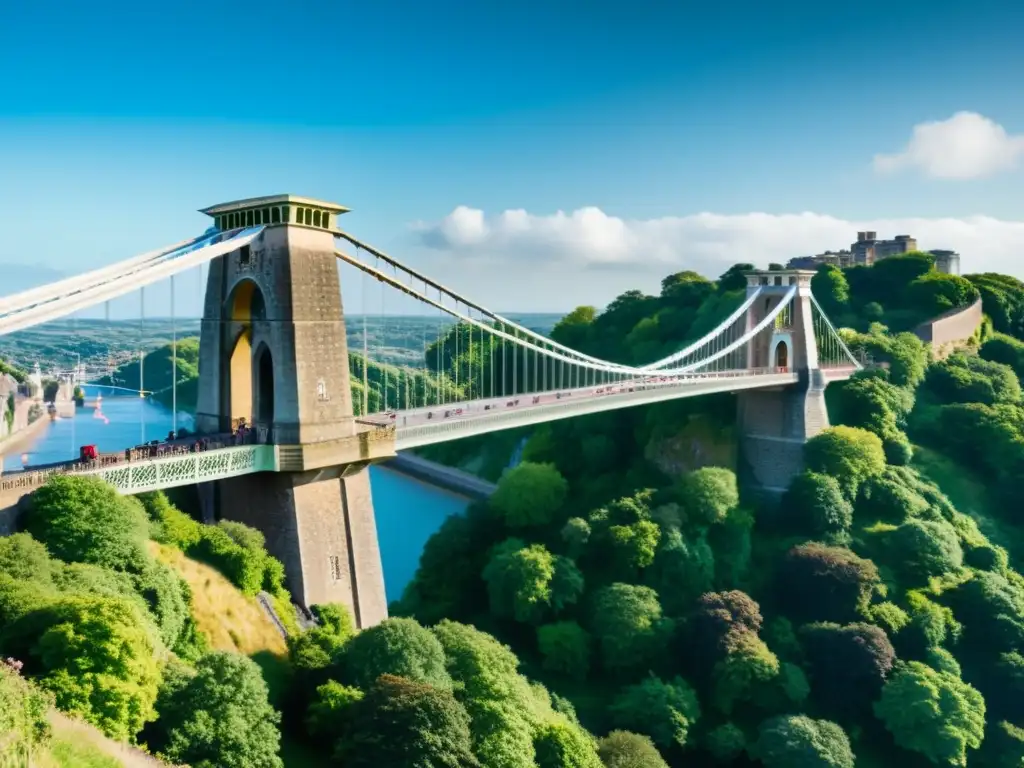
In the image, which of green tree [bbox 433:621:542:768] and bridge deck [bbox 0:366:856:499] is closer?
green tree [bbox 433:621:542:768]

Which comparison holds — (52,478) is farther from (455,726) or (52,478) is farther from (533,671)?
(533,671)

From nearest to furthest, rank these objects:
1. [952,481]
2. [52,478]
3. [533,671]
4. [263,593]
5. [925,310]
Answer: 1. [52,478]
2. [263,593]
3. [533,671]
4. [952,481]
5. [925,310]

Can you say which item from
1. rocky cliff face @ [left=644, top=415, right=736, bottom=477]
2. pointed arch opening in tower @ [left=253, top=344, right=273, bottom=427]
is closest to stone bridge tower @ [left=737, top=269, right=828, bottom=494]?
rocky cliff face @ [left=644, top=415, right=736, bottom=477]

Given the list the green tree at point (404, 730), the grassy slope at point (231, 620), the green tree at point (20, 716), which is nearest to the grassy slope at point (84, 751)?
the green tree at point (20, 716)

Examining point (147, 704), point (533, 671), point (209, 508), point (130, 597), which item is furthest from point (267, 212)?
point (533, 671)

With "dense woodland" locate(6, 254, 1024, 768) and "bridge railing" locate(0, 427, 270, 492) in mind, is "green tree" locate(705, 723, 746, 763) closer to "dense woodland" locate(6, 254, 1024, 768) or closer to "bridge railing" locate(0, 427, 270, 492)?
"dense woodland" locate(6, 254, 1024, 768)

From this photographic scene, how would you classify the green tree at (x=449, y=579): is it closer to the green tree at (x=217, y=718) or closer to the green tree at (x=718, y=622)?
the green tree at (x=718, y=622)
